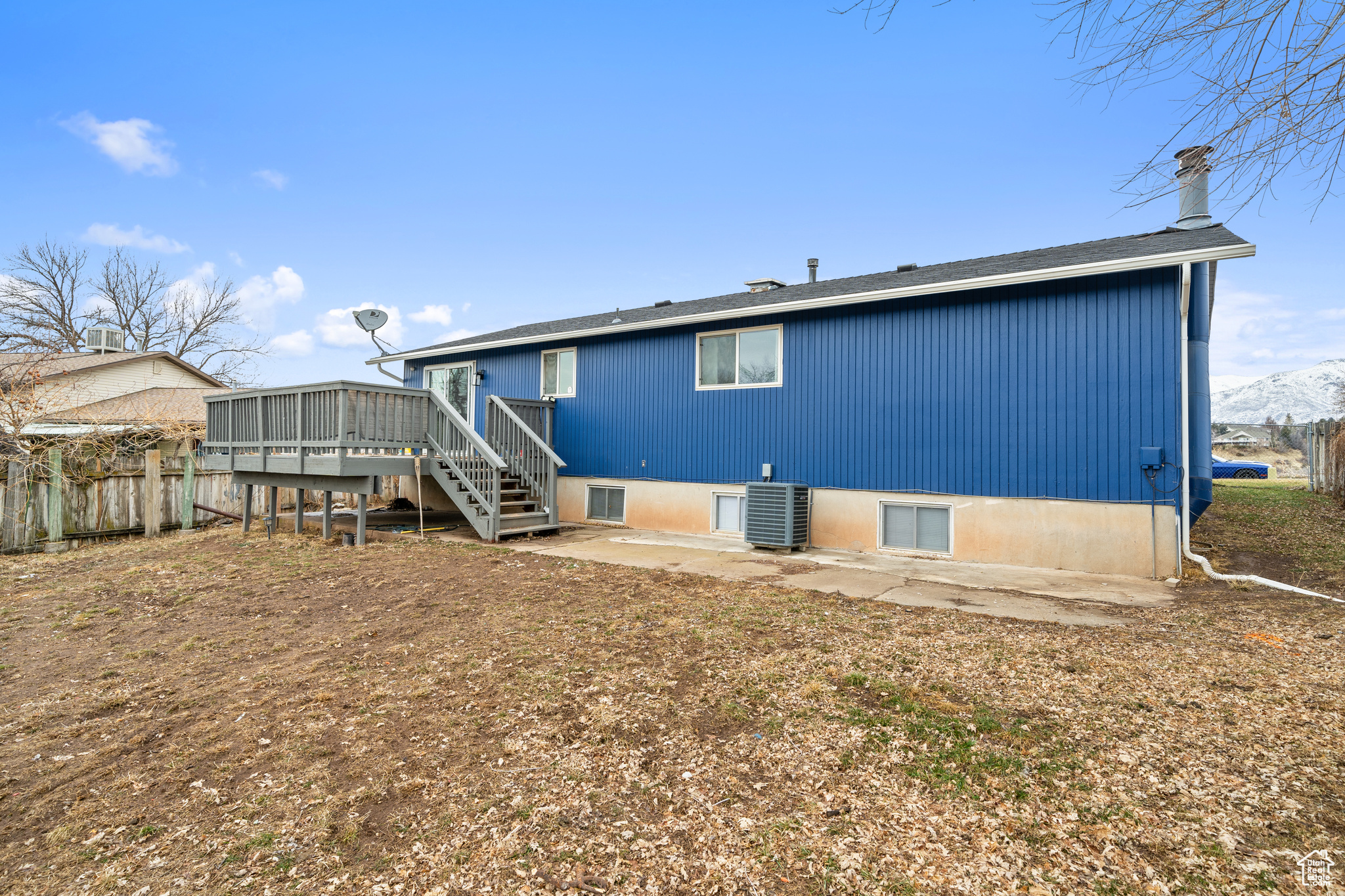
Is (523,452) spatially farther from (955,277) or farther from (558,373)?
(955,277)

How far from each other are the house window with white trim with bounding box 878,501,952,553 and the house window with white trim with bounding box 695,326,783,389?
8.39ft

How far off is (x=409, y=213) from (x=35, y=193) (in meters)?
15.3

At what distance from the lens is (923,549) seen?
842 cm

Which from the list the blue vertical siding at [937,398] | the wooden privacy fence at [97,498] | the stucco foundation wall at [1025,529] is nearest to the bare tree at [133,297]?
the wooden privacy fence at [97,498]

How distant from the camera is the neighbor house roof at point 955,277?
6871 mm

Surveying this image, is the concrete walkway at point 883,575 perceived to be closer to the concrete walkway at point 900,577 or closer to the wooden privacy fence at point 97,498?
the concrete walkway at point 900,577

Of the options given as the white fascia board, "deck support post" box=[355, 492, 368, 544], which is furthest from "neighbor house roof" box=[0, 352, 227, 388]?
the white fascia board

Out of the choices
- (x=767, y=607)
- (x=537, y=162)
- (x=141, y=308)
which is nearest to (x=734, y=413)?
(x=767, y=607)

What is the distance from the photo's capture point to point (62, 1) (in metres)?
10.5

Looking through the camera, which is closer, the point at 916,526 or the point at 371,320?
the point at 916,526

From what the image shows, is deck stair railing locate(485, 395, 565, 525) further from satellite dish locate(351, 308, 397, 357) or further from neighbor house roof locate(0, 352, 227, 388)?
neighbor house roof locate(0, 352, 227, 388)

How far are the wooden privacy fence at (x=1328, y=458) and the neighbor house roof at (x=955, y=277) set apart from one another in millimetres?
10218

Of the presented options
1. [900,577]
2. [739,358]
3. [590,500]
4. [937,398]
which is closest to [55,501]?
[590,500]

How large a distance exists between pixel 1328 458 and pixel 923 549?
50.2 ft
